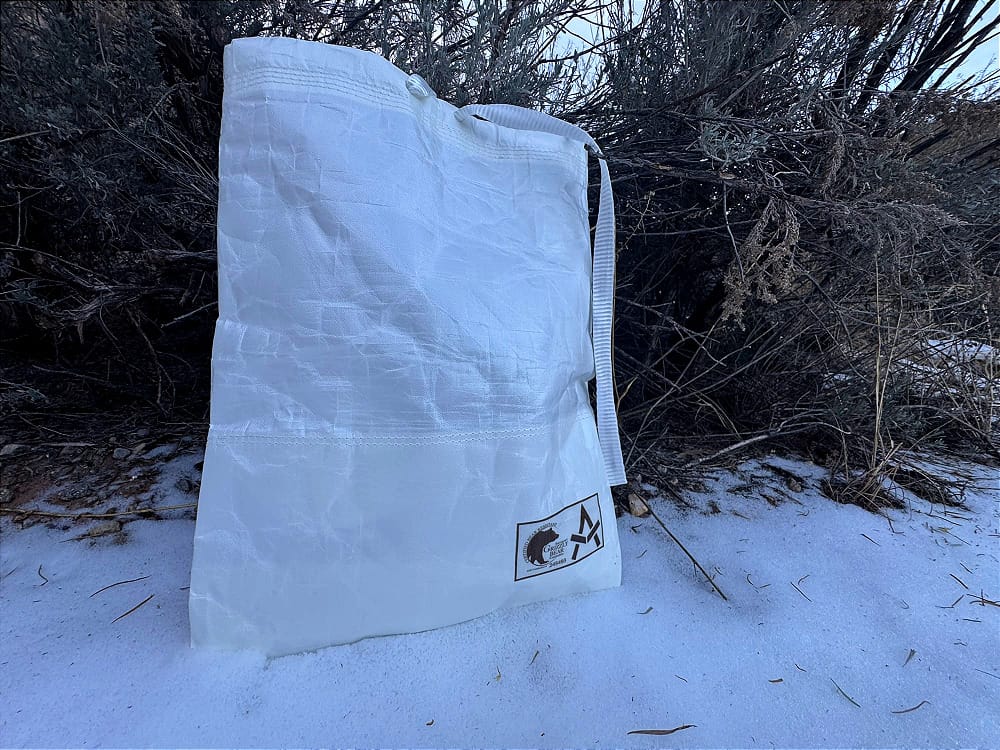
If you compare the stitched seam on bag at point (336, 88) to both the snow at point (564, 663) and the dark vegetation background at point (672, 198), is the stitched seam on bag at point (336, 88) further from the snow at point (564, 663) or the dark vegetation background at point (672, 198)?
the snow at point (564, 663)

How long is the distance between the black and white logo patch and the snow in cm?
8

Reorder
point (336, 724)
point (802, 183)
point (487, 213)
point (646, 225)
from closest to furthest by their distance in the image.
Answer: point (336, 724), point (487, 213), point (802, 183), point (646, 225)

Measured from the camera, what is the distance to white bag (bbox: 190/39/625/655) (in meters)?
0.58

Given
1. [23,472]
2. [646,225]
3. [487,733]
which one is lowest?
[487,733]

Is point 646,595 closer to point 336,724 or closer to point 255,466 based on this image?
point 336,724

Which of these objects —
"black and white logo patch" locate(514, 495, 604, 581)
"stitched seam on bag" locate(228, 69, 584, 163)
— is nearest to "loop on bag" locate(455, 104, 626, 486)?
"black and white logo patch" locate(514, 495, 604, 581)

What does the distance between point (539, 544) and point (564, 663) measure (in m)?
0.15

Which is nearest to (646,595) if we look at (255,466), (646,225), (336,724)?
(336,724)

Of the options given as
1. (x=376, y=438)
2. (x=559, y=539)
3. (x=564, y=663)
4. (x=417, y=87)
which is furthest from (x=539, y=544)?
(x=417, y=87)

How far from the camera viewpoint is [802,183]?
0.93 meters

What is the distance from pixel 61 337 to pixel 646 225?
1.29m

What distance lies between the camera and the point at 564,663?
63cm

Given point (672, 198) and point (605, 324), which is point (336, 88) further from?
point (672, 198)

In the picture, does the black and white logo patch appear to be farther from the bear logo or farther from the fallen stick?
the fallen stick
